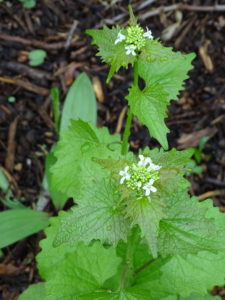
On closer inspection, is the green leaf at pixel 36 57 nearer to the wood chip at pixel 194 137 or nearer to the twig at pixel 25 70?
the twig at pixel 25 70

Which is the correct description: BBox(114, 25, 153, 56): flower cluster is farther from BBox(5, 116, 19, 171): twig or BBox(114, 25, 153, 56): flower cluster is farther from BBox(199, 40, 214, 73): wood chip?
BBox(199, 40, 214, 73): wood chip

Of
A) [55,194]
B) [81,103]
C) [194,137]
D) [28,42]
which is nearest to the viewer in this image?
[55,194]

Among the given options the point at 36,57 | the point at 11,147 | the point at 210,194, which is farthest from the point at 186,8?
the point at 11,147

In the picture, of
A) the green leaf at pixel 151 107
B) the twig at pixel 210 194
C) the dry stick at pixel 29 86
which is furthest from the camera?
the dry stick at pixel 29 86

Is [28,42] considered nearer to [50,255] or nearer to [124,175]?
[50,255]

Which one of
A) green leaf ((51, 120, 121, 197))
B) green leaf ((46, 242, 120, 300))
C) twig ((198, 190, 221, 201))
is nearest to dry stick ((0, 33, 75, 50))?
green leaf ((51, 120, 121, 197))

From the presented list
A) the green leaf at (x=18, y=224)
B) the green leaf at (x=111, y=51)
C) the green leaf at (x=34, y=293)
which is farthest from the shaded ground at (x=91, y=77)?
the green leaf at (x=111, y=51)

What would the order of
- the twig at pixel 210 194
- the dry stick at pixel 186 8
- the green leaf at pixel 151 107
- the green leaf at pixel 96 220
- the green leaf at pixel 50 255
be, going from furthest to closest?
the dry stick at pixel 186 8, the twig at pixel 210 194, the green leaf at pixel 50 255, the green leaf at pixel 151 107, the green leaf at pixel 96 220
